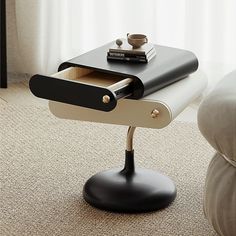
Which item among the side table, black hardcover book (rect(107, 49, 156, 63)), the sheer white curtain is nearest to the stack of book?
black hardcover book (rect(107, 49, 156, 63))

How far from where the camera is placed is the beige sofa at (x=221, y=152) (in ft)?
6.32

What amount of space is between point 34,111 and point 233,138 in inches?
64.4

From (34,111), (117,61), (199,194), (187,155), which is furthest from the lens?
(34,111)

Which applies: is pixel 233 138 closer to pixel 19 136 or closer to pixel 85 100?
pixel 85 100

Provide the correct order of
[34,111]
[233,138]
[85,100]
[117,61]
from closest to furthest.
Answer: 1. [233,138]
2. [85,100]
3. [117,61]
4. [34,111]

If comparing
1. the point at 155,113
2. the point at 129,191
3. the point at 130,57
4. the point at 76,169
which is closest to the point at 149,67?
the point at 130,57

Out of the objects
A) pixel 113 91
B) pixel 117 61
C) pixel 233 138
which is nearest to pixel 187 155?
pixel 117 61

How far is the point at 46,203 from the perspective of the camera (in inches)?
98.9

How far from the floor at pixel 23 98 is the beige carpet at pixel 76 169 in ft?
0.28

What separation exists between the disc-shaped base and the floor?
816 millimetres

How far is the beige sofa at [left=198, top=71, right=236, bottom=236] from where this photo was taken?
193 centimetres

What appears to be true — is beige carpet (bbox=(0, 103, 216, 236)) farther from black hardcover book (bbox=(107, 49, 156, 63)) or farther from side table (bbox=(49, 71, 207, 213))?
black hardcover book (bbox=(107, 49, 156, 63))

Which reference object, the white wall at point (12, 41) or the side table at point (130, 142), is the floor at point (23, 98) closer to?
the white wall at point (12, 41)

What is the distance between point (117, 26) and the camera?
144 inches
